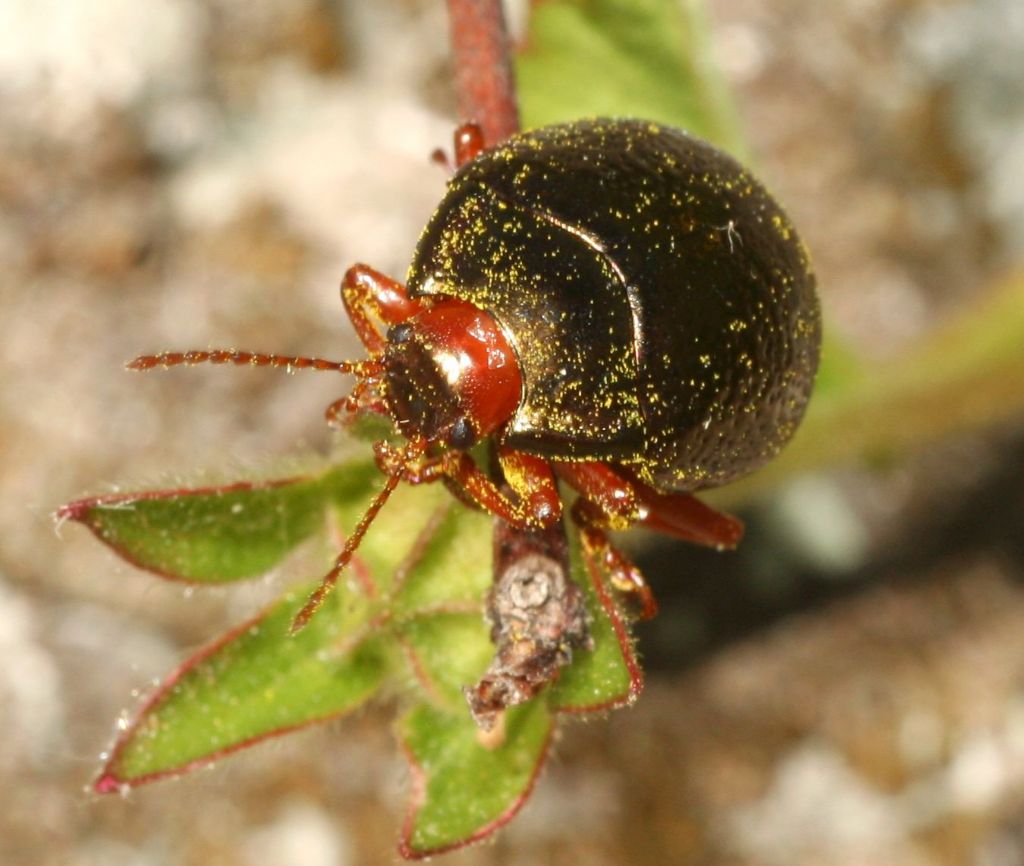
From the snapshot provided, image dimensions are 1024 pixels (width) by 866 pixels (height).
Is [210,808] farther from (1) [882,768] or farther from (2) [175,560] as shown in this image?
(1) [882,768]

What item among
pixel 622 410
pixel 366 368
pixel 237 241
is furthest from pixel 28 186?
pixel 622 410

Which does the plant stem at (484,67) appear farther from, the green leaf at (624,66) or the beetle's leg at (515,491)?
the green leaf at (624,66)

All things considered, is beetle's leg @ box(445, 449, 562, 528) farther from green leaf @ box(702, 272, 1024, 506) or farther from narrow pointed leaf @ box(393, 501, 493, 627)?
green leaf @ box(702, 272, 1024, 506)

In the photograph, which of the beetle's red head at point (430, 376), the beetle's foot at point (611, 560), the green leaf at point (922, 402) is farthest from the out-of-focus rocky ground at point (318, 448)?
the beetle's foot at point (611, 560)

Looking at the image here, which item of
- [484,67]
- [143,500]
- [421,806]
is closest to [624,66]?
[484,67]

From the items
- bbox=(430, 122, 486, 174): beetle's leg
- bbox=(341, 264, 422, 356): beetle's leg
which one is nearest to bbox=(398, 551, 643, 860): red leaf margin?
bbox=(341, 264, 422, 356): beetle's leg

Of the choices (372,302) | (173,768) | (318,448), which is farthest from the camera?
(318,448)

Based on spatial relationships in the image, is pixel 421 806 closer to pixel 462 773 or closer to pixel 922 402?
pixel 462 773

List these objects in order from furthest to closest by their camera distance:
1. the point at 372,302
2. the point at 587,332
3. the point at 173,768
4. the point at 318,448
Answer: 1. the point at 318,448
2. the point at 372,302
3. the point at 587,332
4. the point at 173,768
